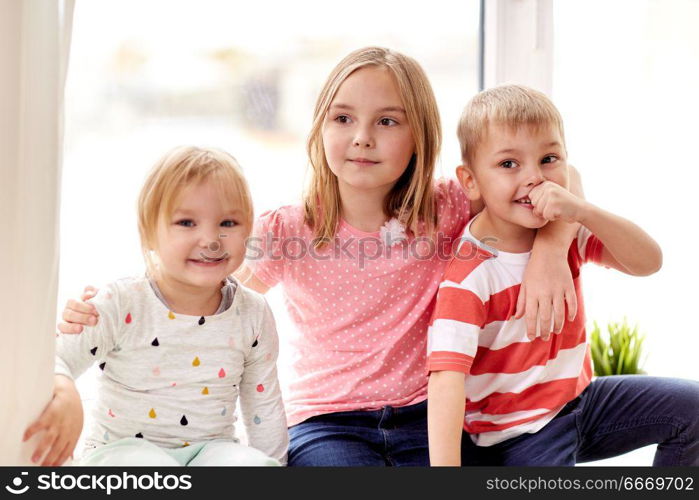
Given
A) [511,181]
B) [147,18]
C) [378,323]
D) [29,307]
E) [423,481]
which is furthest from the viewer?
[147,18]

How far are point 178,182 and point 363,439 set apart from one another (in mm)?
542

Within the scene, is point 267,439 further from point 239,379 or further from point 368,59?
point 368,59

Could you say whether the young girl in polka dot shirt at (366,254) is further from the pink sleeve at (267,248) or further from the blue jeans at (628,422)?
the blue jeans at (628,422)

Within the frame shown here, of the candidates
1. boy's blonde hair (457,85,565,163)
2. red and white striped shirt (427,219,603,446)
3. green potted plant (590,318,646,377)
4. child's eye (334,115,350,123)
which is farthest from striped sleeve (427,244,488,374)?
green potted plant (590,318,646,377)

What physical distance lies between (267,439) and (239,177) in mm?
443

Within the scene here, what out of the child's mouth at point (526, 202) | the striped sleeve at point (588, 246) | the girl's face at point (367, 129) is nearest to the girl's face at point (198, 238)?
the girl's face at point (367, 129)

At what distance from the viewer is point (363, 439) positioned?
4.53 ft

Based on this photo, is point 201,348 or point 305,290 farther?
point 305,290

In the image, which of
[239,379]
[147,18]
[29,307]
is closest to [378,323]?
[239,379]

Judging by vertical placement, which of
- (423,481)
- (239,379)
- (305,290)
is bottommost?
(423,481)

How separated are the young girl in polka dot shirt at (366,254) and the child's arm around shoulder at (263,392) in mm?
58

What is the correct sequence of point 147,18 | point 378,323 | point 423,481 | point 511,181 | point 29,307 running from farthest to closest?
point 147,18
point 378,323
point 511,181
point 423,481
point 29,307

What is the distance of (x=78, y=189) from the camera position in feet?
5.46

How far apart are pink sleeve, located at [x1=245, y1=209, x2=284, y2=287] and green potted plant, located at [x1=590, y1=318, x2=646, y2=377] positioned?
2.99 feet
